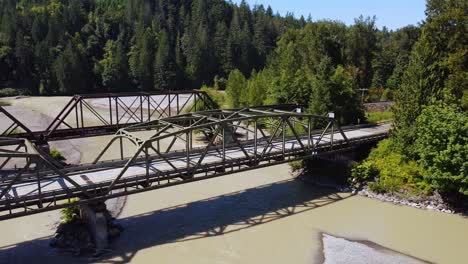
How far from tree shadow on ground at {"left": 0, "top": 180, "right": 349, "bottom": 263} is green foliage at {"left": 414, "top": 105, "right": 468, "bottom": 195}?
726 cm

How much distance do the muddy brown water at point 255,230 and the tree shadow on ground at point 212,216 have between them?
59mm

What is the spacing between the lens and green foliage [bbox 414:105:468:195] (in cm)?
2911

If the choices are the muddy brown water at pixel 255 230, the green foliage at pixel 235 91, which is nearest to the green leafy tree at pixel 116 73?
the green foliage at pixel 235 91

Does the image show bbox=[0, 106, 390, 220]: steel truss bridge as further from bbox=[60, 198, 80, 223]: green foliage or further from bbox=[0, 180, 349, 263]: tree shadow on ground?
bbox=[0, 180, 349, 263]: tree shadow on ground

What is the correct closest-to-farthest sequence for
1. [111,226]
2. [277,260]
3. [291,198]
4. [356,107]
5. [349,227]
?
[277,260] < [111,226] < [349,227] < [291,198] < [356,107]

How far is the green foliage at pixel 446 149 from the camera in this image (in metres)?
29.1

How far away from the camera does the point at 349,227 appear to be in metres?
29.1

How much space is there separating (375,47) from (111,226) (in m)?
68.5

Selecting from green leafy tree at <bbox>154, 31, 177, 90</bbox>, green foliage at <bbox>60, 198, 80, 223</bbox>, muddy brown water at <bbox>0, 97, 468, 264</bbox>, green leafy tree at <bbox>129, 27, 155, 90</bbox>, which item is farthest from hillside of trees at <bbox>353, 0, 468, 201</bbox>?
green leafy tree at <bbox>129, 27, 155, 90</bbox>

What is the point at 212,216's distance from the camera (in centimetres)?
3005

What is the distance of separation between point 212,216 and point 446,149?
16604 millimetres

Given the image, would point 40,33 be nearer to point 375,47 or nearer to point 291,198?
point 375,47

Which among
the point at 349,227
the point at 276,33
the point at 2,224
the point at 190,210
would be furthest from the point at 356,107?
the point at 276,33

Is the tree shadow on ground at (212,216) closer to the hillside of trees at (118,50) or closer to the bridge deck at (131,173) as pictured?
the bridge deck at (131,173)
